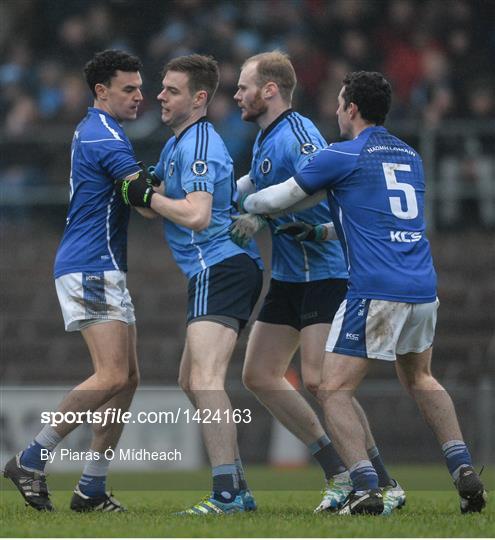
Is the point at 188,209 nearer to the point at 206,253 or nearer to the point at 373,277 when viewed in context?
the point at 206,253

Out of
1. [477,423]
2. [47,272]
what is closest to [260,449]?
[477,423]

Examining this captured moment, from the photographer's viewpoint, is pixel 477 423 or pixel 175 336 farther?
pixel 175 336

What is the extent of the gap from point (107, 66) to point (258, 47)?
8.54 metres

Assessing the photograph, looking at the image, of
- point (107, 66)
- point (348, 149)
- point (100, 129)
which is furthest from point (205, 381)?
point (107, 66)

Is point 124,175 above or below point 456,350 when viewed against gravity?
above

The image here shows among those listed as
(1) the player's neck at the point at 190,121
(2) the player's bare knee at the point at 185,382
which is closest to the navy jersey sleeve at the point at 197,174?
(1) the player's neck at the point at 190,121

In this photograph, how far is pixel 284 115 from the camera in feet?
27.2

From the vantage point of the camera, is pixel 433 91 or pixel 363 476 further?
pixel 433 91

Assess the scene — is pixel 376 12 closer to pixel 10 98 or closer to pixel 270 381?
pixel 10 98

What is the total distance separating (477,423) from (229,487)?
18.8ft

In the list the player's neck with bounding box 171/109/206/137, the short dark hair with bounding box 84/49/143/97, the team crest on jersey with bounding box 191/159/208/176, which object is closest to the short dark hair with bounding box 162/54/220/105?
the player's neck with bounding box 171/109/206/137

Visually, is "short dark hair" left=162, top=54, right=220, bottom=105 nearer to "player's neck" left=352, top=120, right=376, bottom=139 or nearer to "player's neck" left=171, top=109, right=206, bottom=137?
"player's neck" left=171, top=109, right=206, bottom=137

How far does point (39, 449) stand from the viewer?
7656 millimetres
